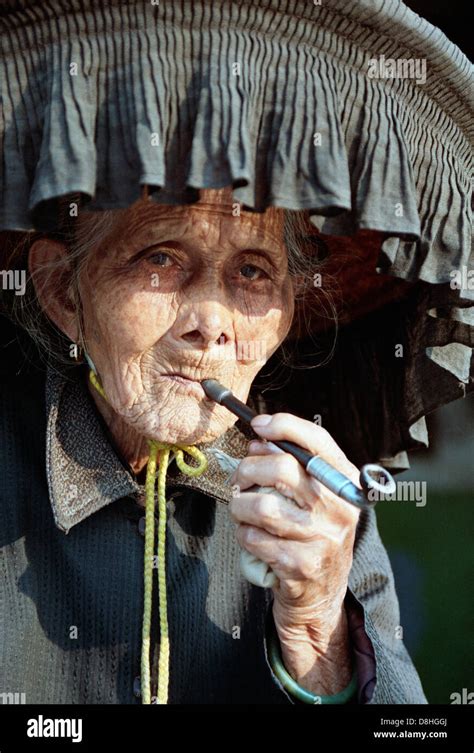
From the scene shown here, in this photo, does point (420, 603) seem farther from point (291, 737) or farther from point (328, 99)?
point (328, 99)

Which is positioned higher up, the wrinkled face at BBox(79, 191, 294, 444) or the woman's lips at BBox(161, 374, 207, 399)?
the wrinkled face at BBox(79, 191, 294, 444)

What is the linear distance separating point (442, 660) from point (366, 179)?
2391 mm

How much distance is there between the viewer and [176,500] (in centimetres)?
200

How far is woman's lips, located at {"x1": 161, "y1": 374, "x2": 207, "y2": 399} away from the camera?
5.59ft

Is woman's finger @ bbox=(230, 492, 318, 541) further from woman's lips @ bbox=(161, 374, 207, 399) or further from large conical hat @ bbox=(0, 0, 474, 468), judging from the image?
large conical hat @ bbox=(0, 0, 474, 468)

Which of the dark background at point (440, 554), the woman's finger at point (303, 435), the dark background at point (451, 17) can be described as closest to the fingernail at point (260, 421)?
the woman's finger at point (303, 435)

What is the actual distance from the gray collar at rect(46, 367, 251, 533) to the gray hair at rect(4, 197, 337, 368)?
0.10m

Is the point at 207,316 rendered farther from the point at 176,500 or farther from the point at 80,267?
the point at 176,500

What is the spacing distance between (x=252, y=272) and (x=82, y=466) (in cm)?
49

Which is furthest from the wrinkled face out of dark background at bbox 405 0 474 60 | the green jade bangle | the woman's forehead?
dark background at bbox 405 0 474 60

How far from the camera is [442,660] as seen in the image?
11.2 ft

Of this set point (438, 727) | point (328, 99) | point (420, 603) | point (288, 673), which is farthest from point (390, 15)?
point (420, 603)

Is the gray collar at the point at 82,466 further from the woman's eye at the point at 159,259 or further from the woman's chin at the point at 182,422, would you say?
the woman's eye at the point at 159,259

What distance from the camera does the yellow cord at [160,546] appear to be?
1.75 metres
